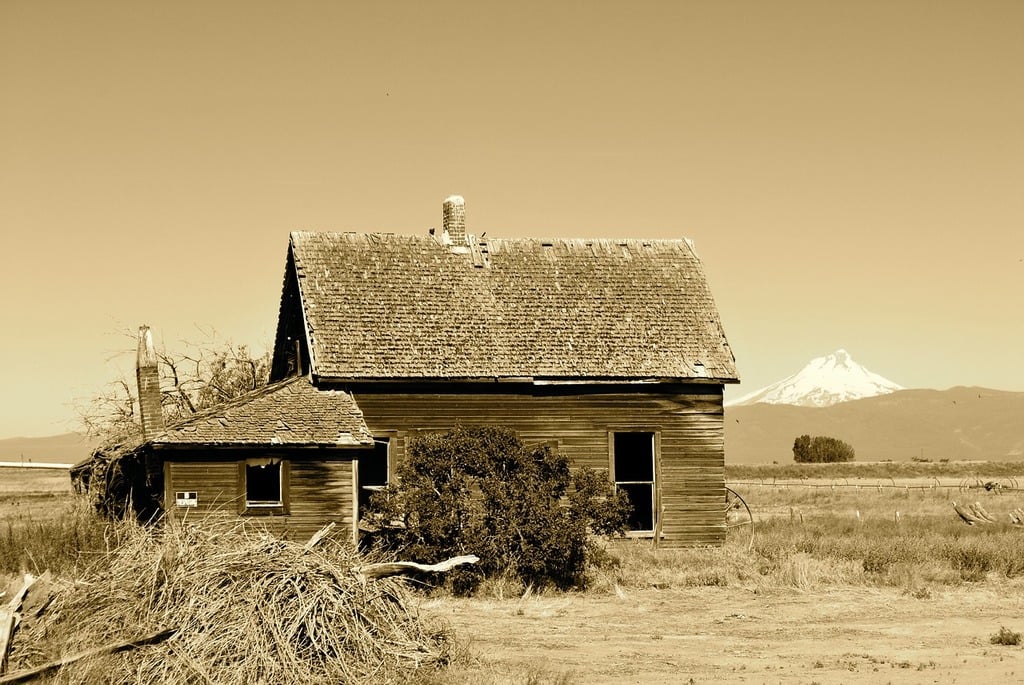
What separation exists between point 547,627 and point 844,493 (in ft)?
96.7

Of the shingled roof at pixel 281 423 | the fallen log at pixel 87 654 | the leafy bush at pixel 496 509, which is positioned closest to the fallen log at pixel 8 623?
the fallen log at pixel 87 654

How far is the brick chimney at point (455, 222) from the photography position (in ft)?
80.2

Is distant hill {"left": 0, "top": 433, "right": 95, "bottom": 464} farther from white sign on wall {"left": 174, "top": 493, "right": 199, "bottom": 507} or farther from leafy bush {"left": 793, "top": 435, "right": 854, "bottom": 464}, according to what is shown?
white sign on wall {"left": 174, "top": 493, "right": 199, "bottom": 507}

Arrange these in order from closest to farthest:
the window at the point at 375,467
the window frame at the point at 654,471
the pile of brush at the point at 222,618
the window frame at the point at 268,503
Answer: the pile of brush at the point at 222,618
the window frame at the point at 268,503
the window at the point at 375,467
the window frame at the point at 654,471

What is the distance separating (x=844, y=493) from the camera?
137 feet

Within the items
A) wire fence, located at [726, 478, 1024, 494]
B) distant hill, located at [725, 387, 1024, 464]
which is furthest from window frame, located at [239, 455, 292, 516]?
distant hill, located at [725, 387, 1024, 464]

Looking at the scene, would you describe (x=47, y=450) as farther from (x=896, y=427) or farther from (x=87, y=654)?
(x=87, y=654)

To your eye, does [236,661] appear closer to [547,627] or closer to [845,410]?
[547,627]

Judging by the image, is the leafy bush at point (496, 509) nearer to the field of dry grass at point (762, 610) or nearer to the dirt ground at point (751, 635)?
the field of dry grass at point (762, 610)

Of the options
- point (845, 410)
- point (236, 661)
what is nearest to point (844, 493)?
point (236, 661)

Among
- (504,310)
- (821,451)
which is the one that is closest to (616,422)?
(504,310)

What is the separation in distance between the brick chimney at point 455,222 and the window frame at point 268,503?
256 inches

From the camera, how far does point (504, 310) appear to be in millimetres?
23000

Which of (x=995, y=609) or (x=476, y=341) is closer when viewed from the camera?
(x=995, y=609)
